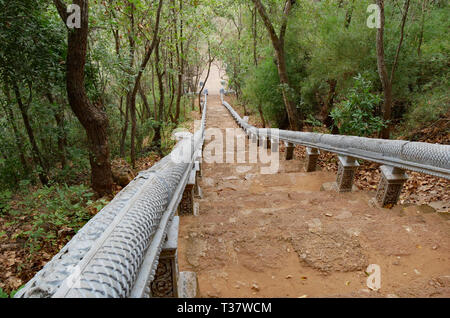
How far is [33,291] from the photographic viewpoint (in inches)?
35.9

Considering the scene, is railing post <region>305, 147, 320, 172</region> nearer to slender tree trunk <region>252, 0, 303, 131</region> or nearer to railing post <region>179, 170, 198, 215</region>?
railing post <region>179, 170, 198, 215</region>

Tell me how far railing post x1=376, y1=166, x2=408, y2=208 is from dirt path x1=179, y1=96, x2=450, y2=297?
0.13 metres

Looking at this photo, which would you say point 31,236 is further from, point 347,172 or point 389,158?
point 389,158

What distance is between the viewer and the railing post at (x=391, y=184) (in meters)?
Answer: 3.00

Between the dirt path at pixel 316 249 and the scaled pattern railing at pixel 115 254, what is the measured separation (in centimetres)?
89

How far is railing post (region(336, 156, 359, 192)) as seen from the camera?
12.5 feet

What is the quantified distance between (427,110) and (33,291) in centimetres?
714

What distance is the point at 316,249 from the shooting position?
233 cm

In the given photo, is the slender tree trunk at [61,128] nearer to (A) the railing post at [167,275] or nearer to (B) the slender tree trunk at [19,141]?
(B) the slender tree trunk at [19,141]

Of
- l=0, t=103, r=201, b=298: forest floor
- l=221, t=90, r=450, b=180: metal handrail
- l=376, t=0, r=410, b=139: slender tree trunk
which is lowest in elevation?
l=0, t=103, r=201, b=298: forest floor

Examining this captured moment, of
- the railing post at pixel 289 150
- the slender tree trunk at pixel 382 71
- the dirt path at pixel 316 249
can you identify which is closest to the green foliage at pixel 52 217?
the dirt path at pixel 316 249

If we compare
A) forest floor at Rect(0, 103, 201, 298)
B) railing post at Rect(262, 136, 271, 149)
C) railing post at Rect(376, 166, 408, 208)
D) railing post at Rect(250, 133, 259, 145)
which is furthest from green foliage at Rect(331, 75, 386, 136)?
forest floor at Rect(0, 103, 201, 298)

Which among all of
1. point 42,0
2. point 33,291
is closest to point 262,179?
point 33,291

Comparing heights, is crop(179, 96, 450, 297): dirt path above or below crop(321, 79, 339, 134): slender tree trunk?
below
